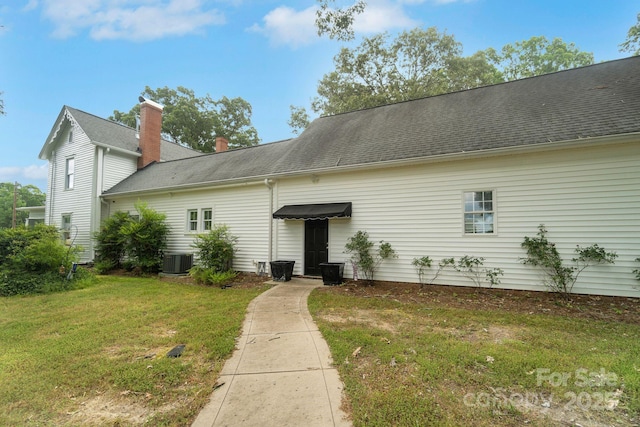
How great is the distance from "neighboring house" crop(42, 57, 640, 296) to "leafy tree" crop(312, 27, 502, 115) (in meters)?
11.4

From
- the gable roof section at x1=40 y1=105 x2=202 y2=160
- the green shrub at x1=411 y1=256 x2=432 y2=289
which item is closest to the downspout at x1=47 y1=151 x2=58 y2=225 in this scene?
the gable roof section at x1=40 y1=105 x2=202 y2=160

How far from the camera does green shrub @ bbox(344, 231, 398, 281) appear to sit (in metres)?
8.11

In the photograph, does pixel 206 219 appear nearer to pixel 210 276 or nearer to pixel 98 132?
pixel 210 276

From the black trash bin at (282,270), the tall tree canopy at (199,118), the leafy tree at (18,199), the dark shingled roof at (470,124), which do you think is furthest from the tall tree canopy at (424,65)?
the leafy tree at (18,199)

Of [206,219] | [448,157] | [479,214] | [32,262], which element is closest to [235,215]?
[206,219]

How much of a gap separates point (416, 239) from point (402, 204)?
1130mm

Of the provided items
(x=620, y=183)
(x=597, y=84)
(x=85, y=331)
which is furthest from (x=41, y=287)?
(x=597, y=84)

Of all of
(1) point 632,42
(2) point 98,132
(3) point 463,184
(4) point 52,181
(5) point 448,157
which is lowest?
(3) point 463,184

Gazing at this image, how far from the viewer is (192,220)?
484 inches

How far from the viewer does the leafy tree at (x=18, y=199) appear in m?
30.7

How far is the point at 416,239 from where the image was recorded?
7.93 metres

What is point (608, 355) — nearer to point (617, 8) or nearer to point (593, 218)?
point (593, 218)

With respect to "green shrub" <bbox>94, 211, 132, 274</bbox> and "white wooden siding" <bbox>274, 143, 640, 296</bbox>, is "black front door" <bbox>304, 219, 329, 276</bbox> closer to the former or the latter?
"white wooden siding" <bbox>274, 143, 640, 296</bbox>

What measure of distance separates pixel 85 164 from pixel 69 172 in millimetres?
1806
